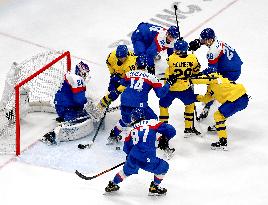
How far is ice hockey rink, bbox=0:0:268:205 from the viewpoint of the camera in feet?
21.9

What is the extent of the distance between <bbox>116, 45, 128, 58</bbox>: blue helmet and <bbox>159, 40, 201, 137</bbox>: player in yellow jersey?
1.45 ft

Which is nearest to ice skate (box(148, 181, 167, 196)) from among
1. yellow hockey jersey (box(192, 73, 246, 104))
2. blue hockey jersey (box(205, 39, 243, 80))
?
yellow hockey jersey (box(192, 73, 246, 104))

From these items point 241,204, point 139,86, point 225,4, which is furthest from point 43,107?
point 225,4

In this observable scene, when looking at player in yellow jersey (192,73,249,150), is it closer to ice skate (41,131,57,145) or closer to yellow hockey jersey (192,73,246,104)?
yellow hockey jersey (192,73,246,104)

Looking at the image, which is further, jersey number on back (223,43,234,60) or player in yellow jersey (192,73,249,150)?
jersey number on back (223,43,234,60)

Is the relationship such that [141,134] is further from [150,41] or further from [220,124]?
[150,41]

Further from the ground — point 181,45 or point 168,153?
point 181,45

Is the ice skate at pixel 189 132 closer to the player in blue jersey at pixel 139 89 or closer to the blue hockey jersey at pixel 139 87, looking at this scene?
the player in blue jersey at pixel 139 89

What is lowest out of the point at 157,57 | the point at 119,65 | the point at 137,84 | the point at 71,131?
the point at 71,131

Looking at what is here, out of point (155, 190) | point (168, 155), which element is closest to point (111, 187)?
point (155, 190)

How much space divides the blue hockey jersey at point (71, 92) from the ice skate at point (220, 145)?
1.30 m

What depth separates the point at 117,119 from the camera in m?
7.77

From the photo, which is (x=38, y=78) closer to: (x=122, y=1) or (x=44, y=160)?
(x=44, y=160)

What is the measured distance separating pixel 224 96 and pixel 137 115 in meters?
0.92
